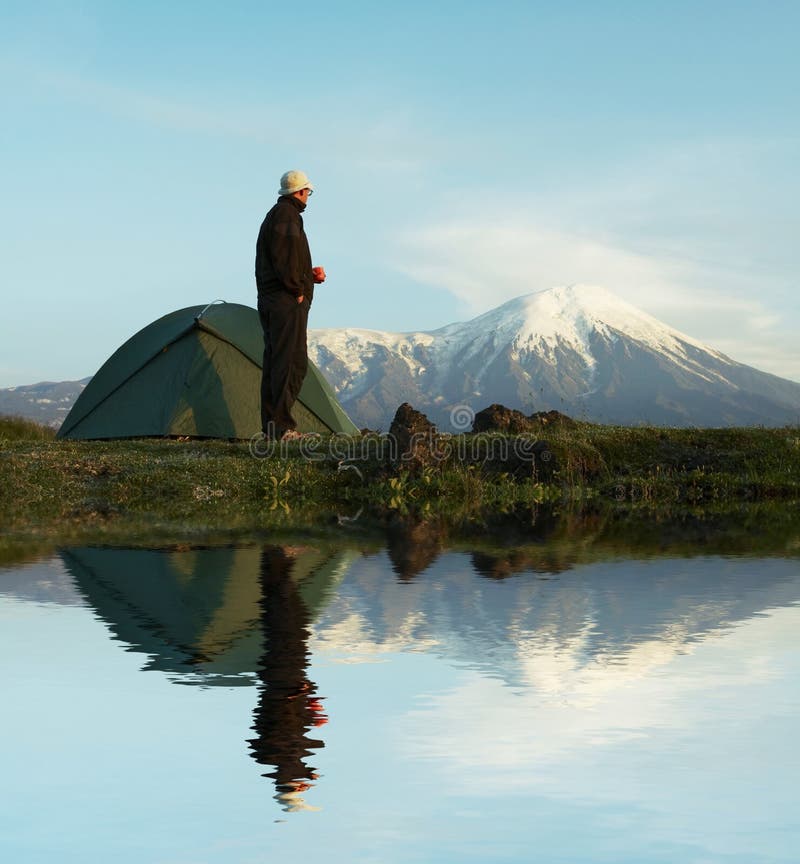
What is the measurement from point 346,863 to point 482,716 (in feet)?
4.06

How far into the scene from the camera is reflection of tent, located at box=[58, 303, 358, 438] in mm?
19906

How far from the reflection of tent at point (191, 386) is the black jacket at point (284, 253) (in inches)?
130

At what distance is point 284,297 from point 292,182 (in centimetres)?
155

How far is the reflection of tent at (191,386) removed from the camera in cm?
1991

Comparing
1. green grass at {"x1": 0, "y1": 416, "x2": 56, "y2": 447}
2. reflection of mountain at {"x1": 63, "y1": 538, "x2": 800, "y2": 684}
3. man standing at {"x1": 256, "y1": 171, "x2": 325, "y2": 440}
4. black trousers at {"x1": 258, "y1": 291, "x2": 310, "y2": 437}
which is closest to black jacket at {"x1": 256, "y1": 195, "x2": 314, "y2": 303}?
man standing at {"x1": 256, "y1": 171, "x2": 325, "y2": 440}

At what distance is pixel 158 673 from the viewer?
182 inches

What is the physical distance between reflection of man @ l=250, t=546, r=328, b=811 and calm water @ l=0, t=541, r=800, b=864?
1 centimetres

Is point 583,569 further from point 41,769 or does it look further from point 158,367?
point 158,367

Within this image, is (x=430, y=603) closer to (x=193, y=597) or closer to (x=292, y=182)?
(x=193, y=597)

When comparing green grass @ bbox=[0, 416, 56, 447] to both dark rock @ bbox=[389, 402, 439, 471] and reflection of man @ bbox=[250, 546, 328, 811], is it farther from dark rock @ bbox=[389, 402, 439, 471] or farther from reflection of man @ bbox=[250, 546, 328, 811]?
reflection of man @ bbox=[250, 546, 328, 811]

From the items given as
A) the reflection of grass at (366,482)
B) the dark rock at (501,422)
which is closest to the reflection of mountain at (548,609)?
the reflection of grass at (366,482)

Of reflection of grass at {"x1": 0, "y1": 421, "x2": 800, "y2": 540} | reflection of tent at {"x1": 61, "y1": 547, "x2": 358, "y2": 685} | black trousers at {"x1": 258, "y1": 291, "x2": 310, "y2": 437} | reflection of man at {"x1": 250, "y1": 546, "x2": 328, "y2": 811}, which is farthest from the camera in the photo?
black trousers at {"x1": 258, "y1": 291, "x2": 310, "y2": 437}

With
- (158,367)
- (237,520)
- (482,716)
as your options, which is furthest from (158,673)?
(158,367)

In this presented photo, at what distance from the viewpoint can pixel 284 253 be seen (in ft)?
54.8
